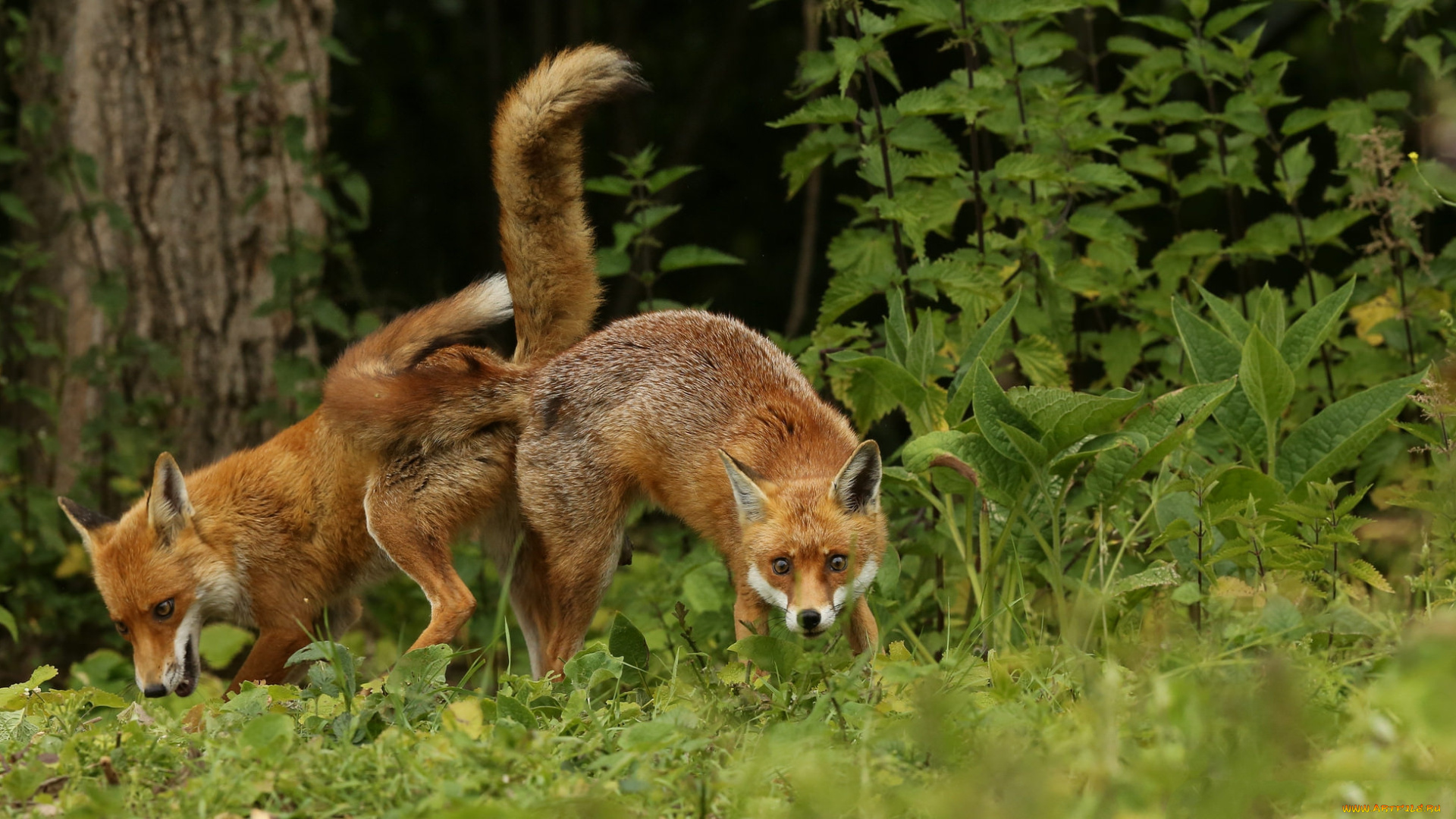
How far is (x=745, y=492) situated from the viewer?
165 inches

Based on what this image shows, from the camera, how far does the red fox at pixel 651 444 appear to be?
423 centimetres

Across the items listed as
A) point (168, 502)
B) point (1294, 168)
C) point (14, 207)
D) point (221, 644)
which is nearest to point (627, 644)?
point (168, 502)

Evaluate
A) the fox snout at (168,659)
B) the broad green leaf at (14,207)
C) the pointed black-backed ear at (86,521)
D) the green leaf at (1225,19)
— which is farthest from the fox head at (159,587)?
the green leaf at (1225,19)

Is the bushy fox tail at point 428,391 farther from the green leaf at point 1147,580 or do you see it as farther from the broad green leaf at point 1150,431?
the green leaf at point 1147,580

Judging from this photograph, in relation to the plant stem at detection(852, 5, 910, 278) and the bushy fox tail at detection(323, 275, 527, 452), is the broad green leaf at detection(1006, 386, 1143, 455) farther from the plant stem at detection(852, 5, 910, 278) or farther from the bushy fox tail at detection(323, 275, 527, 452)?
the bushy fox tail at detection(323, 275, 527, 452)

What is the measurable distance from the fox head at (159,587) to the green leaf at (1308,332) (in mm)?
3895

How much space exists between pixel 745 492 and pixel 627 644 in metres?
0.63

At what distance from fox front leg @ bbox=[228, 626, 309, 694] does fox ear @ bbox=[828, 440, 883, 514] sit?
211 centimetres

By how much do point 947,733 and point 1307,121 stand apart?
400 centimetres

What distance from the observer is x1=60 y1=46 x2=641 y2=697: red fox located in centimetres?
472

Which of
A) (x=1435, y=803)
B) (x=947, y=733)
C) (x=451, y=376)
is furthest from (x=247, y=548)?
(x=1435, y=803)

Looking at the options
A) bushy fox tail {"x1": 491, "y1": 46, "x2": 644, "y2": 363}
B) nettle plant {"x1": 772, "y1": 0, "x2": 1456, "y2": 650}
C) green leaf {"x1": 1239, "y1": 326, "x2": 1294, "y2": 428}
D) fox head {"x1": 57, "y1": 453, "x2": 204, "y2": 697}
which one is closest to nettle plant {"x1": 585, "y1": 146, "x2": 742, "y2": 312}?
bushy fox tail {"x1": 491, "y1": 46, "x2": 644, "y2": 363}

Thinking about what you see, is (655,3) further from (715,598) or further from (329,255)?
(715,598)

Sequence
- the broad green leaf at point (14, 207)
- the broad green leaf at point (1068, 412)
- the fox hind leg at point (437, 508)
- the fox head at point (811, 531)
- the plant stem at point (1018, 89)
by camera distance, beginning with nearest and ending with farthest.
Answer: the broad green leaf at point (1068, 412) < the fox head at point (811, 531) < the fox hind leg at point (437, 508) < the plant stem at point (1018, 89) < the broad green leaf at point (14, 207)
